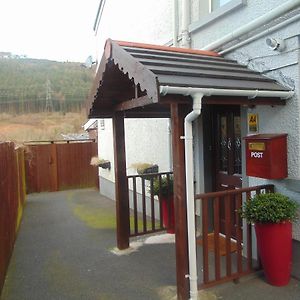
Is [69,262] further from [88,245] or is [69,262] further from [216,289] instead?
[216,289]

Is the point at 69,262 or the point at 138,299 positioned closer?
the point at 138,299

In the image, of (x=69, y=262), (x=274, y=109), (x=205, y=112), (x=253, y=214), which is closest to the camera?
(x=253, y=214)

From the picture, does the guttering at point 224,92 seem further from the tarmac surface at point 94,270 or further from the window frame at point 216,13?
the tarmac surface at point 94,270

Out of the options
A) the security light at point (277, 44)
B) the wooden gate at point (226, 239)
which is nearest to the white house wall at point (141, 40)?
the wooden gate at point (226, 239)

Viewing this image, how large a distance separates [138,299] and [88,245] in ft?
7.73

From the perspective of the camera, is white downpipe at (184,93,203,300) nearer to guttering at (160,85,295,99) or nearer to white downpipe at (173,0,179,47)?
guttering at (160,85,295,99)

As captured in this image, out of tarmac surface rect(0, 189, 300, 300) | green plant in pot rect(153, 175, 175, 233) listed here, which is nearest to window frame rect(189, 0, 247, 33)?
green plant in pot rect(153, 175, 175, 233)

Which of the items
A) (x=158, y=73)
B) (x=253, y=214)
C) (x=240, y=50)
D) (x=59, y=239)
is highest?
(x=240, y=50)

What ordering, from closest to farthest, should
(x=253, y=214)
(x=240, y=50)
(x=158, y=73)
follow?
(x=158, y=73), (x=253, y=214), (x=240, y=50)

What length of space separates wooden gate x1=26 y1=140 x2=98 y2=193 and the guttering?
1075cm

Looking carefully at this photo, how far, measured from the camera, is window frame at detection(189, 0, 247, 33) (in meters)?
4.91

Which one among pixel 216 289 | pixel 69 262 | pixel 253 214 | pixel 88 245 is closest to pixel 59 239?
pixel 88 245

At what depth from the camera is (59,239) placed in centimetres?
665

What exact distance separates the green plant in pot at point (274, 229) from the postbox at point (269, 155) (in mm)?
285
